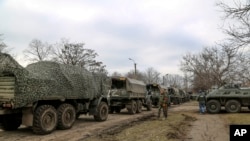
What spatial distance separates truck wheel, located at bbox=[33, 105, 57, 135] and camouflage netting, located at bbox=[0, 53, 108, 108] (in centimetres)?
48

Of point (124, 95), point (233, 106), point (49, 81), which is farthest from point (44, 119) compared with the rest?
point (233, 106)

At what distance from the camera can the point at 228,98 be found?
25609 mm

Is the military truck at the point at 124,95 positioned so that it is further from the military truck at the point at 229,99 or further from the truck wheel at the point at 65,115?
the truck wheel at the point at 65,115

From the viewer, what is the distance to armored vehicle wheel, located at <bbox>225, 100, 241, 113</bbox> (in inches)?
989

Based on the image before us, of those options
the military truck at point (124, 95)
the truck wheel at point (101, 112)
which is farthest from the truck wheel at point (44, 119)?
the military truck at point (124, 95)

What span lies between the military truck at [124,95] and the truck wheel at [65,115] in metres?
8.70

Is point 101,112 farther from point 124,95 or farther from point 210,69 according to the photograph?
point 210,69

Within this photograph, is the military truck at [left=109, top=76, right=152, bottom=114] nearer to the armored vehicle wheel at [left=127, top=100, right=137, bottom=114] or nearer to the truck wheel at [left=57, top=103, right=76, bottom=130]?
the armored vehicle wheel at [left=127, top=100, right=137, bottom=114]

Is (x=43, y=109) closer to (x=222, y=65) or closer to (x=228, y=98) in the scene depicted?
(x=228, y=98)

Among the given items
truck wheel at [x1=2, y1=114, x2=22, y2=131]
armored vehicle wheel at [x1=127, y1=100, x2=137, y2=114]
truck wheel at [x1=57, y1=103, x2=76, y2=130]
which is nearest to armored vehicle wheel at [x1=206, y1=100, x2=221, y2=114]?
armored vehicle wheel at [x1=127, y1=100, x2=137, y2=114]

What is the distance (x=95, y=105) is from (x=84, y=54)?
46.6m

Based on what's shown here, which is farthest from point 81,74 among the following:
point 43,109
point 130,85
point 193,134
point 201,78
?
point 201,78

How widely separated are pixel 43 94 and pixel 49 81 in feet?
2.35

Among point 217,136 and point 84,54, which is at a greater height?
point 84,54
